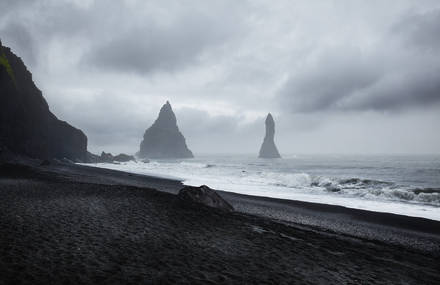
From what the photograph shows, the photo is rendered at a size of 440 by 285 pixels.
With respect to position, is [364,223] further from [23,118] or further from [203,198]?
[23,118]

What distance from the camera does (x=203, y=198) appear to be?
622 inches

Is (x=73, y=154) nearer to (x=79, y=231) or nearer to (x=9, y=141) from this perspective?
(x=9, y=141)

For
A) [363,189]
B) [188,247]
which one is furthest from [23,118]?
[363,189]

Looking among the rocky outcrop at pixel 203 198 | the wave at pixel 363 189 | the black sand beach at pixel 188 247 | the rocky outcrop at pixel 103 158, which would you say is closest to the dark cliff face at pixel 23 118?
the rocky outcrop at pixel 103 158

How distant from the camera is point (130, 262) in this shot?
266 inches

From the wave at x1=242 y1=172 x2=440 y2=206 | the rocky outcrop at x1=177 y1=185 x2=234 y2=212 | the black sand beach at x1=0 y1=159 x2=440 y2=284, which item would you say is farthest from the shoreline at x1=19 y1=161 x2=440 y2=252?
the wave at x1=242 y1=172 x2=440 y2=206

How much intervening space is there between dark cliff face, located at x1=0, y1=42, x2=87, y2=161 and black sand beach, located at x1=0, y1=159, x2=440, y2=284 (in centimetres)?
4467

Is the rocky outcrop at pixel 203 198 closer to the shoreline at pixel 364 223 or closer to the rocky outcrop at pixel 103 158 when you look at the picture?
the shoreline at pixel 364 223

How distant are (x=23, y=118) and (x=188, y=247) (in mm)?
61308

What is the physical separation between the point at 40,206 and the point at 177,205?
6.45 m

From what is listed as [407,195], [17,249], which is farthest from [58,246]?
[407,195]

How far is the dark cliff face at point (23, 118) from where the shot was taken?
48719mm

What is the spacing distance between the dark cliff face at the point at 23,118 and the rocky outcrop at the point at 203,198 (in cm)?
4578

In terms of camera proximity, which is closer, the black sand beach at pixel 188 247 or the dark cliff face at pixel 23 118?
the black sand beach at pixel 188 247
